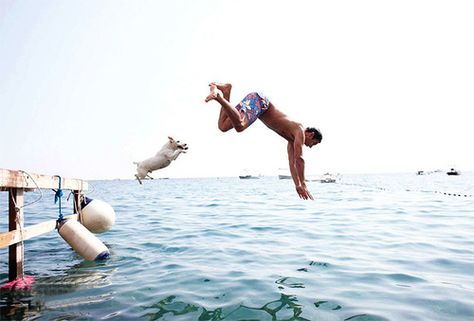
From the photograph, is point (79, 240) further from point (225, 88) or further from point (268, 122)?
point (268, 122)

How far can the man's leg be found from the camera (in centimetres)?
630

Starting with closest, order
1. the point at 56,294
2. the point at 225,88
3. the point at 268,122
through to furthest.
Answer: the point at 225,88
the point at 56,294
the point at 268,122

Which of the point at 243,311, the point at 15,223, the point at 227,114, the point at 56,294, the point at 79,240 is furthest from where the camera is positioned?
the point at 79,240

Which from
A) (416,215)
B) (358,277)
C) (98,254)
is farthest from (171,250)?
(416,215)

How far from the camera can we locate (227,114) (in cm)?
666

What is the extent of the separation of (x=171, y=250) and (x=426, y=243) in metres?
7.16

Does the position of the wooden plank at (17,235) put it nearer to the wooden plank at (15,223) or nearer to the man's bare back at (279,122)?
the wooden plank at (15,223)

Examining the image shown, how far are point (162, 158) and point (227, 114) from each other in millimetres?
1619

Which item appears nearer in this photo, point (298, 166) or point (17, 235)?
point (17, 235)

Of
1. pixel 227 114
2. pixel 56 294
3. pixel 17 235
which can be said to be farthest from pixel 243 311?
pixel 17 235

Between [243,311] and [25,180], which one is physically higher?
[25,180]

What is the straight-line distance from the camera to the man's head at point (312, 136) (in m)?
7.58

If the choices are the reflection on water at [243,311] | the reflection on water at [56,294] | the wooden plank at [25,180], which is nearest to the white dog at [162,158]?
the wooden plank at [25,180]

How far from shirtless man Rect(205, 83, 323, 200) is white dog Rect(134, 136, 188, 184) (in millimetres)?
866
